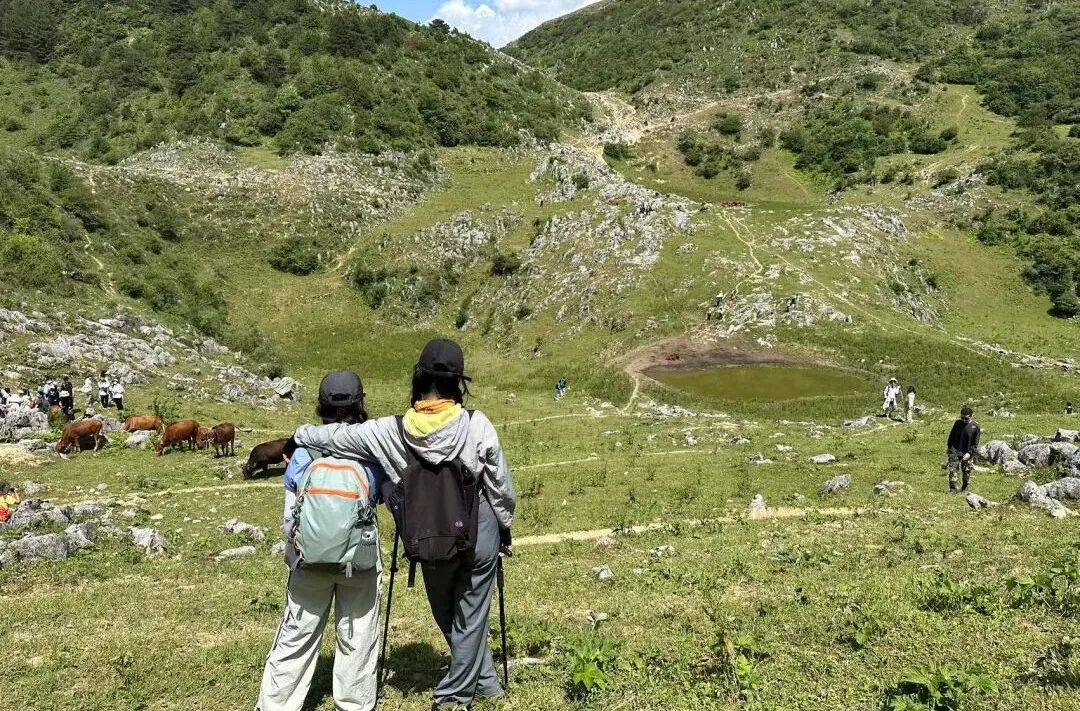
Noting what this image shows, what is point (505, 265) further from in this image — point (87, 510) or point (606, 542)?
point (606, 542)

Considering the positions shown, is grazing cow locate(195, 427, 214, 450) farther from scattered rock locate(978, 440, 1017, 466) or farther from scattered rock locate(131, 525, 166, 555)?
scattered rock locate(978, 440, 1017, 466)

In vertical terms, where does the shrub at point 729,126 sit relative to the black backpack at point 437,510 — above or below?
above

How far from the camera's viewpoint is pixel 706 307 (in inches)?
1698

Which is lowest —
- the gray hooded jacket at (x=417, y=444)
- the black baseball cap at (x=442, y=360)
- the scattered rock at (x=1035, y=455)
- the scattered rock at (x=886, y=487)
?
the scattered rock at (x=886, y=487)

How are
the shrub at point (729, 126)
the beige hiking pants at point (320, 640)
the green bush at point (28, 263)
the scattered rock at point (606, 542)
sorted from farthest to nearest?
the shrub at point (729, 126) → the green bush at point (28, 263) → the scattered rock at point (606, 542) → the beige hiking pants at point (320, 640)

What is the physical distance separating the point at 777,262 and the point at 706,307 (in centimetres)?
712

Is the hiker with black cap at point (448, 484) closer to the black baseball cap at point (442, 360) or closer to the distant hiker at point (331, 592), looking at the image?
the black baseball cap at point (442, 360)

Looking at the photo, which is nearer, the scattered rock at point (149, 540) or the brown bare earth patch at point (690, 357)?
the scattered rock at point (149, 540)

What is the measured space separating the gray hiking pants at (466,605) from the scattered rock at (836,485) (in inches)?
515

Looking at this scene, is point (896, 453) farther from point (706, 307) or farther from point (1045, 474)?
point (706, 307)

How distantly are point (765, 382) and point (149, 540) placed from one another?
1181 inches

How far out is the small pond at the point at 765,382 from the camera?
110 feet

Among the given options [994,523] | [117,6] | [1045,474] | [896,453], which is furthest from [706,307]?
[117,6]

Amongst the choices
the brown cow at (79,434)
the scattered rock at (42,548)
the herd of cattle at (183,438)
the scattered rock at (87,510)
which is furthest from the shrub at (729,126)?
the scattered rock at (42,548)
